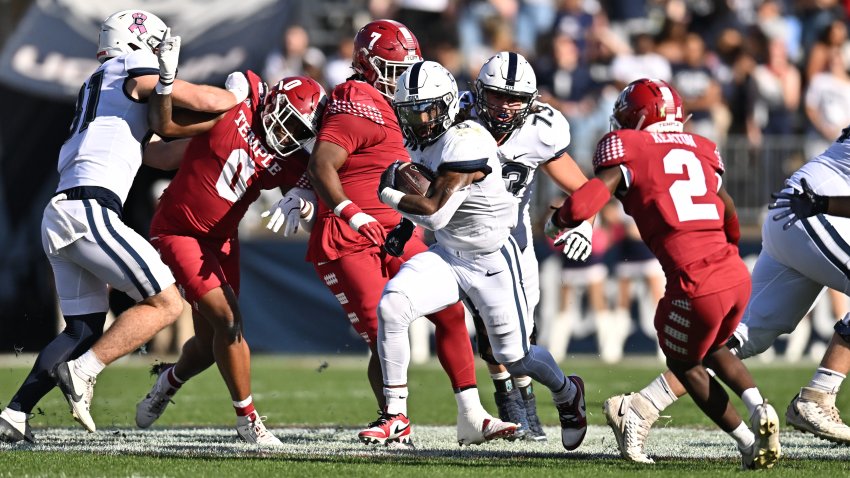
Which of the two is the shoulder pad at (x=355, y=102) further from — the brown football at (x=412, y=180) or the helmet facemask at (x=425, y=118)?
the brown football at (x=412, y=180)

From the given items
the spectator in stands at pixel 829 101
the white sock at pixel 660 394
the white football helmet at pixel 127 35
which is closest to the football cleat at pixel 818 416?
the white sock at pixel 660 394

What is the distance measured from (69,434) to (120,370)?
16.9ft

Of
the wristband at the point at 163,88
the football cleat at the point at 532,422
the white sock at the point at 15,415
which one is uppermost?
the wristband at the point at 163,88

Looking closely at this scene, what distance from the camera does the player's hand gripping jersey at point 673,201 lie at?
5766 mm

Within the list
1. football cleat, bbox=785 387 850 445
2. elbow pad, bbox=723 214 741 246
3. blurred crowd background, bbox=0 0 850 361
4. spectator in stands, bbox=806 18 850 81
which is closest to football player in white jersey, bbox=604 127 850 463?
football cleat, bbox=785 387 850 445

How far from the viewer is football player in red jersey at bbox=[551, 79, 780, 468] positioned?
225 inches

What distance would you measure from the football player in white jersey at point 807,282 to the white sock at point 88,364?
2.54 metres

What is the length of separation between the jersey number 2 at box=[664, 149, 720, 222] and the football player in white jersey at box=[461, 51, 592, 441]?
1.57ft

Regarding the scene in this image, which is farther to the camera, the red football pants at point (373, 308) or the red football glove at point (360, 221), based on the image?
the red football pants at point (373, 308)

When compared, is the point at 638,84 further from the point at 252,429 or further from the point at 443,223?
the point at 252,429

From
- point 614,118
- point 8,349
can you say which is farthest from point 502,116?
point 8,349

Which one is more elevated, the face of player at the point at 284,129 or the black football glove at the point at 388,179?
the face of player at the point at 284,129

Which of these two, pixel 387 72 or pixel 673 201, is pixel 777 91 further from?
pixel 673 201

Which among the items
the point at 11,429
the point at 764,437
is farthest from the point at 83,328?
the point at 764,437
